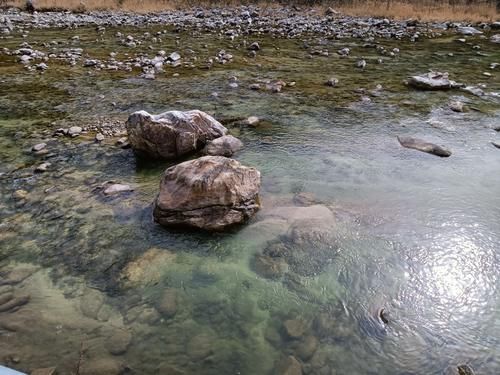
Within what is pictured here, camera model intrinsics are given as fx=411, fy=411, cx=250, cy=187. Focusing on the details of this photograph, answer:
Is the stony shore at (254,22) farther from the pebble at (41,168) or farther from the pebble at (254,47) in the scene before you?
the pebble at (41,168)

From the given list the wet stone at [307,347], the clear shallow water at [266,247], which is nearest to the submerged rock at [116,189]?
the clear shallow water at [266,247]

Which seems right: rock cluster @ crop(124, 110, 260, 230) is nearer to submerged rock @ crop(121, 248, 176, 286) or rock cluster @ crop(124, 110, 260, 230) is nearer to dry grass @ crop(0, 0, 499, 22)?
submerged rock @ crop(121, 248, 176, 286)

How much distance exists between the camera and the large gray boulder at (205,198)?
462cm

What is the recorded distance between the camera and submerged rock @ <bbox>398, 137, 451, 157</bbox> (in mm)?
6512

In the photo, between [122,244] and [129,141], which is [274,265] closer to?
[122,244]

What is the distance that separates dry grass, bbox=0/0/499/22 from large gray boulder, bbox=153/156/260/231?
20.3 m

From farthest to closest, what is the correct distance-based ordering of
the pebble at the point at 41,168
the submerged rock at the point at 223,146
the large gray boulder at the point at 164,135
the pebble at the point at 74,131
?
the pebble at the point at 74,131, the submerged rock at the point at 223,146, the large gray boulder at the point at 164,135, the pebble at the point at 41,168

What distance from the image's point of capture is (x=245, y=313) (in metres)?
3.66

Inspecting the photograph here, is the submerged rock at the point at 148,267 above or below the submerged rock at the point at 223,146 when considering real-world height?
below

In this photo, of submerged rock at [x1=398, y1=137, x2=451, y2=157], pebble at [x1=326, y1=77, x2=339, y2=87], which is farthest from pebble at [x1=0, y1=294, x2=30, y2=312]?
pebble at [x1=326, y1=77, x2=339, y2=87]

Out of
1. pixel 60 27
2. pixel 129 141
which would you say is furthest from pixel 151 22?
pixel 129 141

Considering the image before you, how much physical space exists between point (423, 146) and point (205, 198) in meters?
4.02

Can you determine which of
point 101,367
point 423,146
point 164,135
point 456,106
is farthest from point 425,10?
point 101,367

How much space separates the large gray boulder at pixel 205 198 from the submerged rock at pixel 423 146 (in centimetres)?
334
